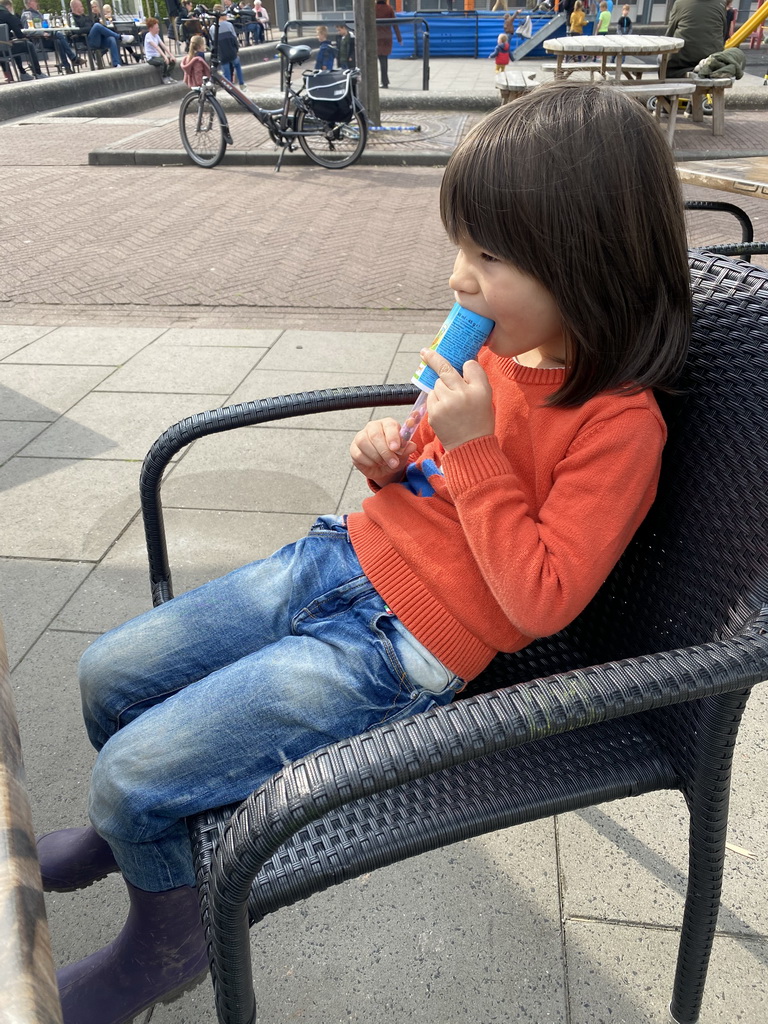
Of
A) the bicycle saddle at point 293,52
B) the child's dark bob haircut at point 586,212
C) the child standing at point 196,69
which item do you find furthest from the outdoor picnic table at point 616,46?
the child's dark bob haircut at point 586,212

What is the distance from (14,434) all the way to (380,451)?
2.54 metres

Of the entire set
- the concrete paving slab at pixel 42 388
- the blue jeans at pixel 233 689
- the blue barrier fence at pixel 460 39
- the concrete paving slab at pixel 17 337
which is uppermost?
the blue jeans at pixel 233 689

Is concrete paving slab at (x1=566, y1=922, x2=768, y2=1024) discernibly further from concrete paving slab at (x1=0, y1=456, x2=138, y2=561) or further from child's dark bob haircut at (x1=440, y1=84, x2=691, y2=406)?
concrete paving slab at (x1=0, y1=456, x2=138, y2=561)

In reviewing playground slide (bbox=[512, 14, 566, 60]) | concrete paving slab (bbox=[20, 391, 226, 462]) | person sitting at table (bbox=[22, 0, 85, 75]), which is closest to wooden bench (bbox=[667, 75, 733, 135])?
concrete paving slab (bbox=[20, 391, 226, 462])

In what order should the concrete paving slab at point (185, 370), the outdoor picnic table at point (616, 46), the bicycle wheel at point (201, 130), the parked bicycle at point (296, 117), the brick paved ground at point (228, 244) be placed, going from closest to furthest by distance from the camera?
1. the concrete paving slab at point (185, 370)
2. the brick paved ground at point (228, 244)
3. the outdoor picnic table at point (616, 46)
4. the parked bicycle at point (296, 117)
5. the bicycle wheel at point (201, 130)

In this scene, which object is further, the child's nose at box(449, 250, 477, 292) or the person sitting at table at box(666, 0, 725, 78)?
the person sitting at table at box(666, 0, 725, 78)

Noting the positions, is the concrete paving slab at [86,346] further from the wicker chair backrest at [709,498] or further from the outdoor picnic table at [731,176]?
the wicker chair backrest at [709,498]

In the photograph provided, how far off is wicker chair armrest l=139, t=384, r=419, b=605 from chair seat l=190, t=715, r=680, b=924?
692mm

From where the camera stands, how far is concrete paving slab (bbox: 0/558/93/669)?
92.7 inches

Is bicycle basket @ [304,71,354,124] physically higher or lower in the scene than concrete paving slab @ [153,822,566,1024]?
lower

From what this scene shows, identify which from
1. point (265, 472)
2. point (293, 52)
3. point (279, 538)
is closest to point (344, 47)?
point (293, 52)

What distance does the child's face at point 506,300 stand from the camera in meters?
1.16

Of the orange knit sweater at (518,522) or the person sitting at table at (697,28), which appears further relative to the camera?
the person sitting at table at (697,28)

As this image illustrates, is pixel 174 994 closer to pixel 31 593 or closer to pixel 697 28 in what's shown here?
pixel 31 593
